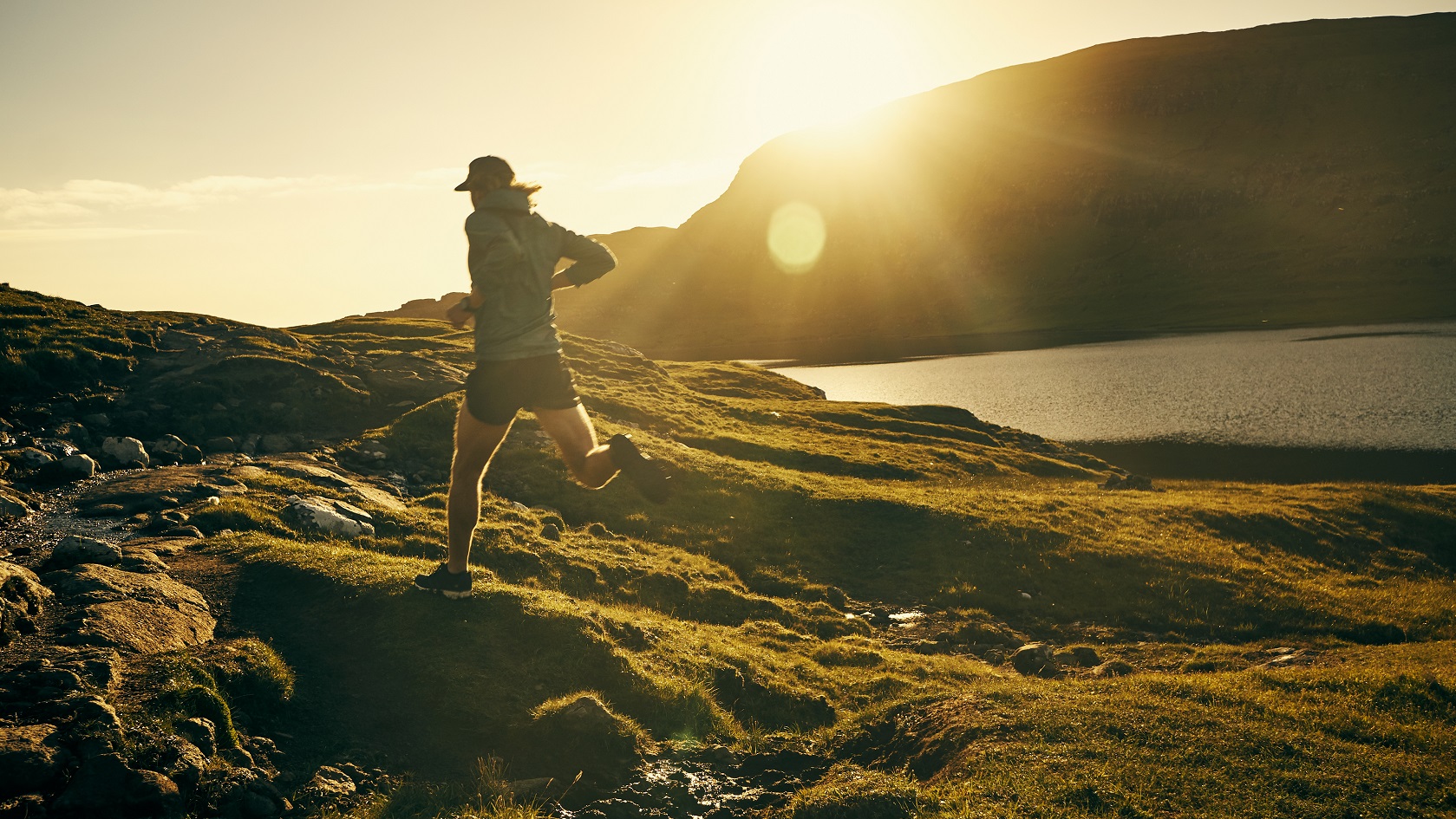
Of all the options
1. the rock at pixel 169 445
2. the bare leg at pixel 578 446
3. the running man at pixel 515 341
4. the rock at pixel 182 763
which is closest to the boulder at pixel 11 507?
the rock at pixel 169 445

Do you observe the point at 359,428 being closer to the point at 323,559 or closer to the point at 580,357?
the point at 323,559

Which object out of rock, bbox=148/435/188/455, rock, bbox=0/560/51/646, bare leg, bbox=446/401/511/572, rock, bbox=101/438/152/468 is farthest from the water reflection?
rock, bbox=0/560/51/646

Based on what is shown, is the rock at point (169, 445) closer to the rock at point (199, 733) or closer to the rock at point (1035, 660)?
the rock at point (199, 733)

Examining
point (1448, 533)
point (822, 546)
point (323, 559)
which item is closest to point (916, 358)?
point (1448, 533)

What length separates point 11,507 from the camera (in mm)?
12898

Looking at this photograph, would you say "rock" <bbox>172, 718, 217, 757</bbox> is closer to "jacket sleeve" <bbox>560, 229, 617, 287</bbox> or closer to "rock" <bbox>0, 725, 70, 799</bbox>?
"rock" <bbox>0, 725, 70, 799</bbox>

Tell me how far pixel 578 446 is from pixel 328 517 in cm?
792

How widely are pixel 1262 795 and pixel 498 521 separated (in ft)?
45.5

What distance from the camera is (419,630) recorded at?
9.41m

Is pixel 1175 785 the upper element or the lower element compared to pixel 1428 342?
lower

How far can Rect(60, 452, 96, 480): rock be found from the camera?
15758mm

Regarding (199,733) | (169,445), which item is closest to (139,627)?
(199,733)

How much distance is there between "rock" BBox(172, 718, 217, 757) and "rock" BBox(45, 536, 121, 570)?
14.1 ft

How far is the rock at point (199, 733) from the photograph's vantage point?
22.1ft
